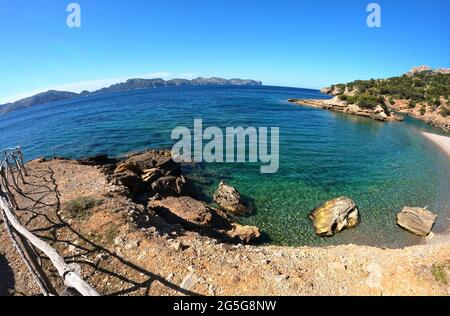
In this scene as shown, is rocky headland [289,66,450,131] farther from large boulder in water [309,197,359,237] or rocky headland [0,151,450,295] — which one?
rocky headland [0,151,450,295]

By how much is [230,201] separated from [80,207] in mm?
11477

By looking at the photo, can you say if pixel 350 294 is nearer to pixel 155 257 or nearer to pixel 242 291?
pixel 242 291

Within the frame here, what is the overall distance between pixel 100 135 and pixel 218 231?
4105 centimetres

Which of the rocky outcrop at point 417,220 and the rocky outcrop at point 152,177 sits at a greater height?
the rocky outcrop at point 152,177

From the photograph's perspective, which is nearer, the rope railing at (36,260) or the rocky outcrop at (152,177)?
the rope railing at (36,260)

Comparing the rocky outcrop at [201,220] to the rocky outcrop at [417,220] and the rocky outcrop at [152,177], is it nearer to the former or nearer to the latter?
the rocky outcrop at [152,177]

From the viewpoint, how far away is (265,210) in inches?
832

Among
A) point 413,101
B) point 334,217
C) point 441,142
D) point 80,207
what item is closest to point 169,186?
point 80,207

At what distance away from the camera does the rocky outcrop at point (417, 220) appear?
18.3m

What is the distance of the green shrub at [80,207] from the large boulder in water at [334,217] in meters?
15.3

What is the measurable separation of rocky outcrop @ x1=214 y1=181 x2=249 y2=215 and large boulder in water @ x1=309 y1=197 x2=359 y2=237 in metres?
5.71

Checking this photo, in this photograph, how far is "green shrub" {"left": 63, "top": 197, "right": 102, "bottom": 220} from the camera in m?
12.9

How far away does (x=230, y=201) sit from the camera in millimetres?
21219

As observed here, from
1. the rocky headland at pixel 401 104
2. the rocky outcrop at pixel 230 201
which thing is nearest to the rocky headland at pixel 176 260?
the rocky outcrop at pixel 230 201
